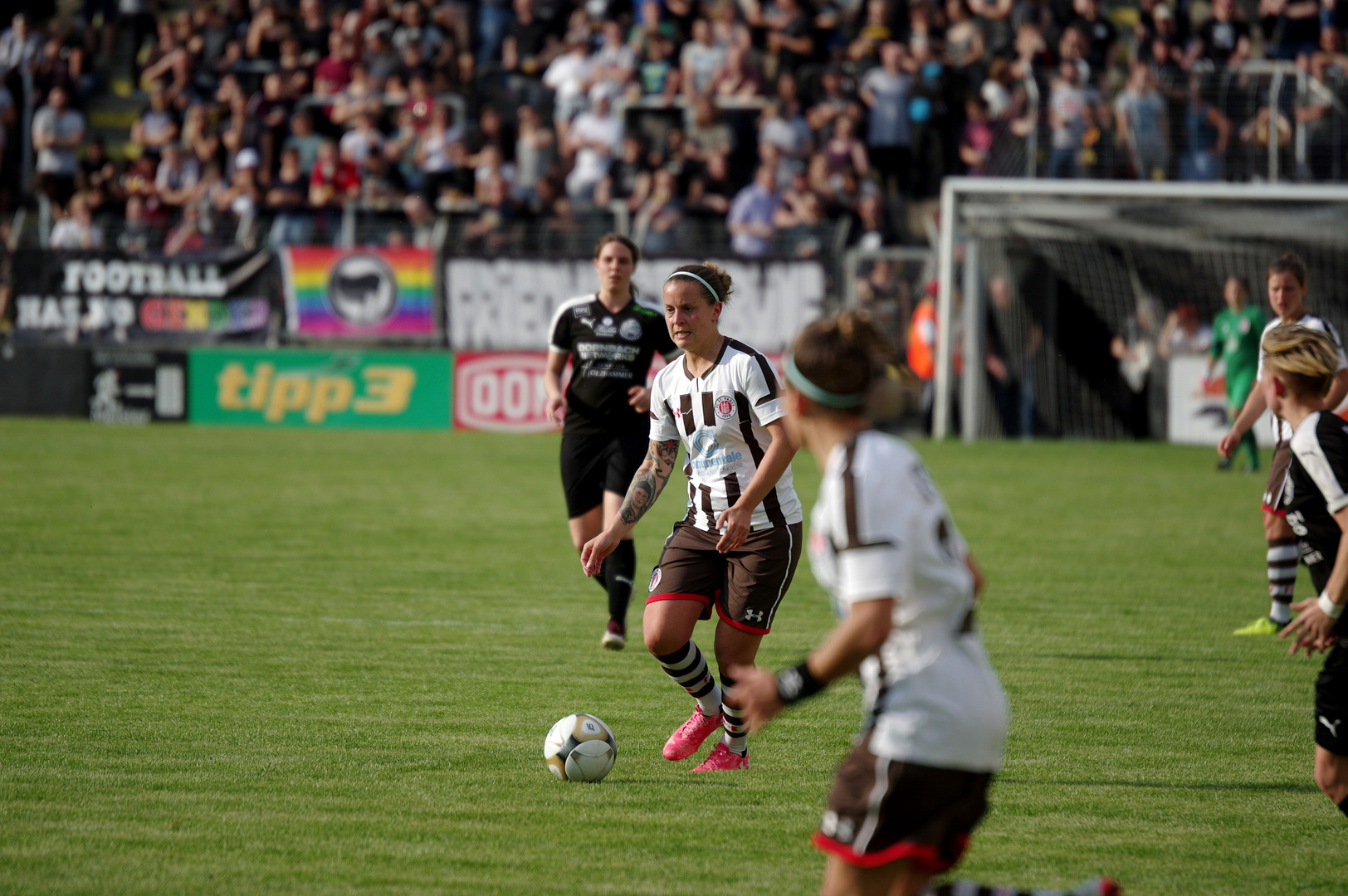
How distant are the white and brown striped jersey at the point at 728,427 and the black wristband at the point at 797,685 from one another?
2.64 m

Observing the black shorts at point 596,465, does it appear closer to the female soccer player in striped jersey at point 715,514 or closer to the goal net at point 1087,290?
the female soccer player in striped jersey at point 715,514

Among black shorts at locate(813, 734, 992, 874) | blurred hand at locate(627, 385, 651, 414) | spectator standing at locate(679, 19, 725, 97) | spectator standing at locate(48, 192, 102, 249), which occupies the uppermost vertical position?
spectator standing at locate(679, 19, 725, 97)

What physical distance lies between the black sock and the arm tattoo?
7.30 ft

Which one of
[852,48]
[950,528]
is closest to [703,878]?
[950,528]

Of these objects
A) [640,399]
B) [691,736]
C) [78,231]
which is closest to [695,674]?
[691,736]

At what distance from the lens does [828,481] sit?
3.62 meters

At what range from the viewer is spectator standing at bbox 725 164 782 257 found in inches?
867

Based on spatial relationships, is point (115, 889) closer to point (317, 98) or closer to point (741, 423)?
point (741, 423)

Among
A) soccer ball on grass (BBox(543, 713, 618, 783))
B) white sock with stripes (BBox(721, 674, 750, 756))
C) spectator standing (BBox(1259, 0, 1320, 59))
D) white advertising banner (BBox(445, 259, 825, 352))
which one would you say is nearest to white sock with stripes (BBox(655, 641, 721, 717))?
white sock with stripes (BBox(721, 674, 750, 756))

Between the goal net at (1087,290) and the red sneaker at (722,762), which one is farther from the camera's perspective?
the goal net at (1087,290)

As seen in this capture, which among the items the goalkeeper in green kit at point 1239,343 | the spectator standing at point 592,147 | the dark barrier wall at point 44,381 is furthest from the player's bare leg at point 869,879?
the dark barrier wall at point 44,381

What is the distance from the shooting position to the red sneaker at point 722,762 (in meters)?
6.27

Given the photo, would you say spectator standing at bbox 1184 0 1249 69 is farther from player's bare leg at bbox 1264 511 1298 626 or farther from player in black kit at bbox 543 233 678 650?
player in black kit at bbox 543 233 678 650

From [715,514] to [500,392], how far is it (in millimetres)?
16216
